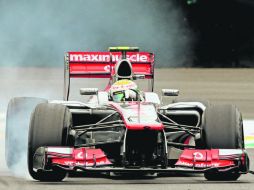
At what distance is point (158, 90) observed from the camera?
2684cm

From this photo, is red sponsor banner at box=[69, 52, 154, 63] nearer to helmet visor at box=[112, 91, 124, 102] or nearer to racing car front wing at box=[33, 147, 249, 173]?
helmet visor at box=[112, 91, 124, 102]

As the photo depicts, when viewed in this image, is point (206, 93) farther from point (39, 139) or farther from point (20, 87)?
point (39, 139)

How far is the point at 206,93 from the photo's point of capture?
26.5 metres

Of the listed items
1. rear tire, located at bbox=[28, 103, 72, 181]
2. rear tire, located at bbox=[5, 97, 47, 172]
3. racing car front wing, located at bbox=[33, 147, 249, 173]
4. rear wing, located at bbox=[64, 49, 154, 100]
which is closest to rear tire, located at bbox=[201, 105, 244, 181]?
racing car front wing, located at bbox=[33, 147, 249, 173]

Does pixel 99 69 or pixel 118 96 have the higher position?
pixel 99 69

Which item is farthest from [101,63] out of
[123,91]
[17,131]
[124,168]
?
[124,168]

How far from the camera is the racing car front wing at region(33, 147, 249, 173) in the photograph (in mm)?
11383

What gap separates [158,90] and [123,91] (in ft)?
43.8

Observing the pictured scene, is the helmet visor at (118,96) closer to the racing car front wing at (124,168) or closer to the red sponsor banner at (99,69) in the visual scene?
the racing car front wing at (124,168)

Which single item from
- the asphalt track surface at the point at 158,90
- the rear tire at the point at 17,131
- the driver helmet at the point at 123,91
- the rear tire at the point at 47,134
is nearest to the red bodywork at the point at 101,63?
the asphalt track surface at the point at 158,90

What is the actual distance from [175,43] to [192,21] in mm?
962

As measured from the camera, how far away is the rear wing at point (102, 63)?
51.2ft

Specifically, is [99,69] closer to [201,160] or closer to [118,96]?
[118,96]

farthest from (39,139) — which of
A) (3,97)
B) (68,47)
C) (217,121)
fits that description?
(68,47)
